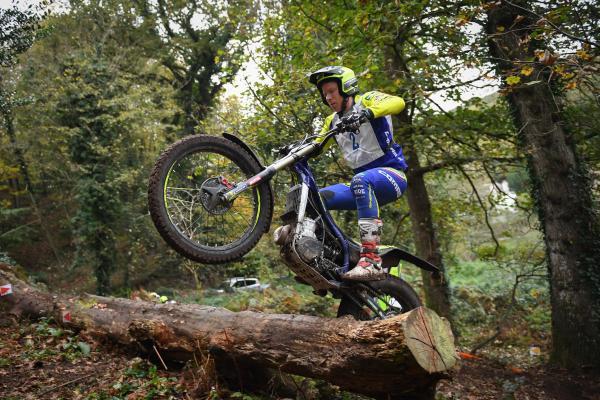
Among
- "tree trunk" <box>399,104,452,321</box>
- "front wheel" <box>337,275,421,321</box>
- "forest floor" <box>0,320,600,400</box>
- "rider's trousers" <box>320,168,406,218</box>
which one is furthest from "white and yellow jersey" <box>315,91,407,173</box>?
"tree trunk" <box>399,104,452,321</box>

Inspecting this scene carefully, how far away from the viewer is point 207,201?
418 centimetres

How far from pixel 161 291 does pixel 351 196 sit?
18.6m

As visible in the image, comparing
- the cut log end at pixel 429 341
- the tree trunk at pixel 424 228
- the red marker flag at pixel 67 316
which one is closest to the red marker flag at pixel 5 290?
the red marker flag at pixel 67 316

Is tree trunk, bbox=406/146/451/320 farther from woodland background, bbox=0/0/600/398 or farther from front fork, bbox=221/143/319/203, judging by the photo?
front fork, bbox=221/143/319/203

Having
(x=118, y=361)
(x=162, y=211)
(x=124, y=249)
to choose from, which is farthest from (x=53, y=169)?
(x=162, y=211)

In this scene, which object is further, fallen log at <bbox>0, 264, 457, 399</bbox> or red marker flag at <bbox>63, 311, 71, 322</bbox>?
red marker flag at <bbox>63, 311, 71, 322</bbox>

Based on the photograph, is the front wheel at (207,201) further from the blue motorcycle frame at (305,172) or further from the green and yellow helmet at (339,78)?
the green and yellow helmet at (339,78)

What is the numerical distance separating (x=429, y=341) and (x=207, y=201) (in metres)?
2.14

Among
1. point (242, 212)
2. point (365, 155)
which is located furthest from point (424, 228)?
point (242, 212)

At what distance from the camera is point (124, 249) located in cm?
2114

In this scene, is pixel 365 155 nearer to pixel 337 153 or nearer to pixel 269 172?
pixel 269 172

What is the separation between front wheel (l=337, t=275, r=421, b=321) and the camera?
504 cm

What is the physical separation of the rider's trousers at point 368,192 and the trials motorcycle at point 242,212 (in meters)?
0.28

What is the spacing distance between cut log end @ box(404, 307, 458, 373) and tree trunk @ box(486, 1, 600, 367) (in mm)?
5668
